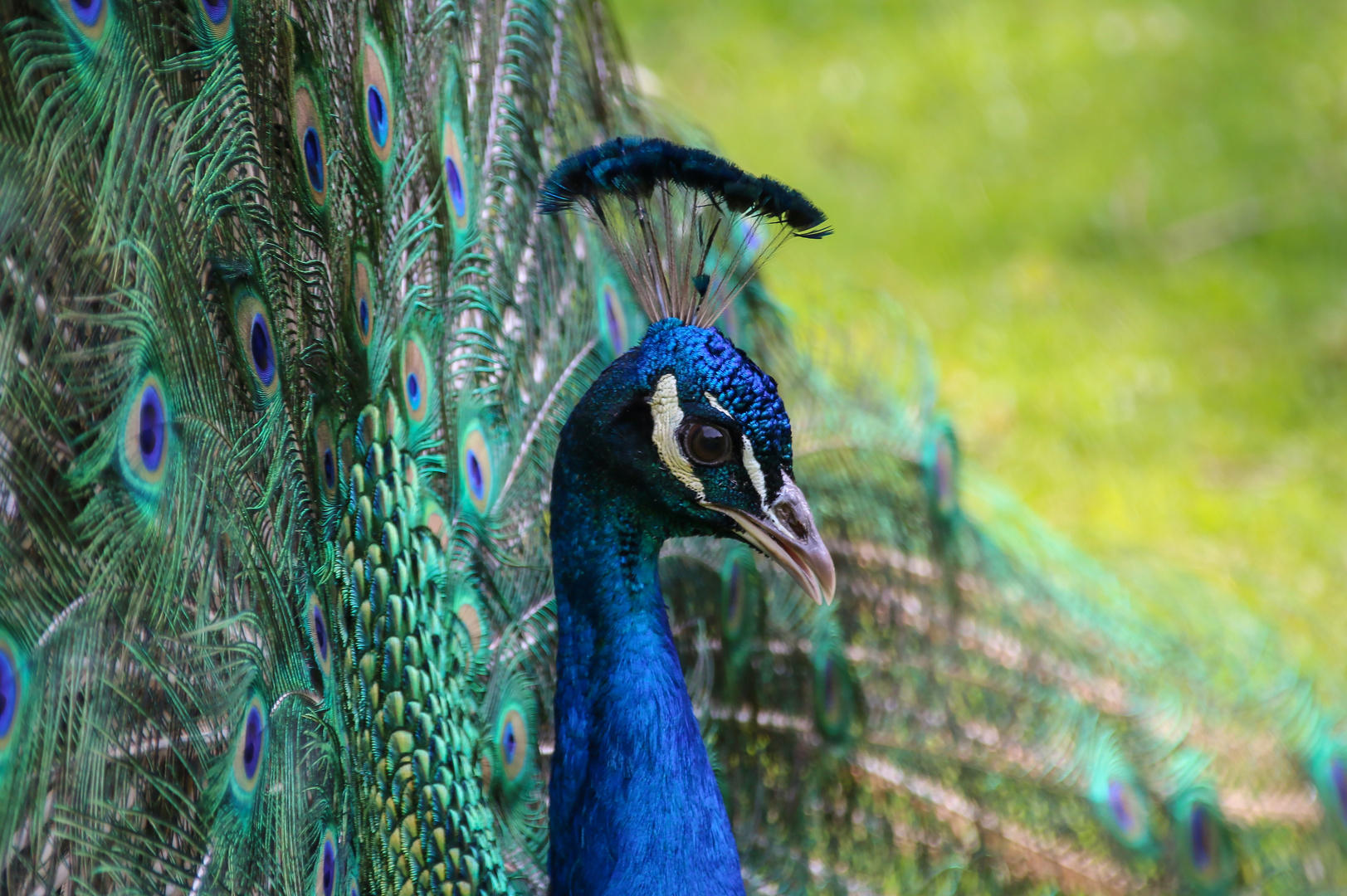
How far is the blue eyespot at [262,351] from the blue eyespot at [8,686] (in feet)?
0.88

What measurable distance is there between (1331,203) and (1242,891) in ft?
8.59

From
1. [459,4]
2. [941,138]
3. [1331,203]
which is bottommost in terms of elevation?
[459,4]

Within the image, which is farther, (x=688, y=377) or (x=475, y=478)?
(x=475, y=478)

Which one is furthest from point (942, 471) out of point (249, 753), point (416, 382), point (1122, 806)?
point (249, 753)

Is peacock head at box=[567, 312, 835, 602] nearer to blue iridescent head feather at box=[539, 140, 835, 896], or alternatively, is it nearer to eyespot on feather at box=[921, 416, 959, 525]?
blue iridescent head feather at box=[539, 140, 835, 896]

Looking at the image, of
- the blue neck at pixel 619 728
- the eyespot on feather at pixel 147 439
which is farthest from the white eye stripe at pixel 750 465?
the eyespot on feather at pixel 147 439

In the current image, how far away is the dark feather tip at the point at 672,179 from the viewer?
96 centimetres

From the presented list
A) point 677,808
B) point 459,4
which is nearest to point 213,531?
point 677,808

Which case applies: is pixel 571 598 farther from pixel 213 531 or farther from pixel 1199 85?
pixel 1199 85

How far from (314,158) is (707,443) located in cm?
36

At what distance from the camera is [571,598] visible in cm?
108

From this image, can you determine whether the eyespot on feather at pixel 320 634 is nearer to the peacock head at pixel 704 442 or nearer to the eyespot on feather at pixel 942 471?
the peacock head at pixel 704 442

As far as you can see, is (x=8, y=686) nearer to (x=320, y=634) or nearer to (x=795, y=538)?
(x=320, y=634)

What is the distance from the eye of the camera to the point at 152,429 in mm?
809
